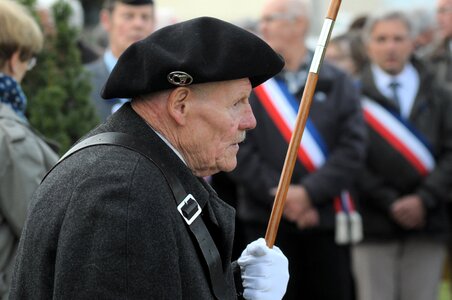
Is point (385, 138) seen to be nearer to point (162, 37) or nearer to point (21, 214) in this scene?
point (21, 214)

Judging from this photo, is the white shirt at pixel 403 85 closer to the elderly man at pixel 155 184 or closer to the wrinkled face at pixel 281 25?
the wrinkled face at pixel 281 25

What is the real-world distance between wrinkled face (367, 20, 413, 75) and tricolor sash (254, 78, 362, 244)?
110 centimetres

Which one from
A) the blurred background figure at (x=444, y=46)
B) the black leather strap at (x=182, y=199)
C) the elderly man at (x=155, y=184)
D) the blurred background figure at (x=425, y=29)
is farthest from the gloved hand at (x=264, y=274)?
the blurred background figure at (x=425, y=29)

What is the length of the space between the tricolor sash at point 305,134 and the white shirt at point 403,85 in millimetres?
935

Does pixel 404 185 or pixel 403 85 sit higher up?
pixel 403 85

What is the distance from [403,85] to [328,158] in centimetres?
108

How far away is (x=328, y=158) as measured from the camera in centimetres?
651

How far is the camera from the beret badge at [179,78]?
2.70 m

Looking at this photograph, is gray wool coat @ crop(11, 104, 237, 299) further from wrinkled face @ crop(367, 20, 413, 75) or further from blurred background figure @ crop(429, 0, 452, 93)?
blurred background figure @ crop(429, 0, 452, 93)

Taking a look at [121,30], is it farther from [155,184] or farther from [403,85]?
[155,184]

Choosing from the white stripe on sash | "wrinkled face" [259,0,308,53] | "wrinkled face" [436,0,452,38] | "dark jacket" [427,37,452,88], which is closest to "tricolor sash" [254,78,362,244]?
the white stripe on sash

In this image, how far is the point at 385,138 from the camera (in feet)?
23.2

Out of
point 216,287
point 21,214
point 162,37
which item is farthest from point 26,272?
point 21,214

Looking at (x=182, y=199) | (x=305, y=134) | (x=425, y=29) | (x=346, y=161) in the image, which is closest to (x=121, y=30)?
(x=305, y=134)
